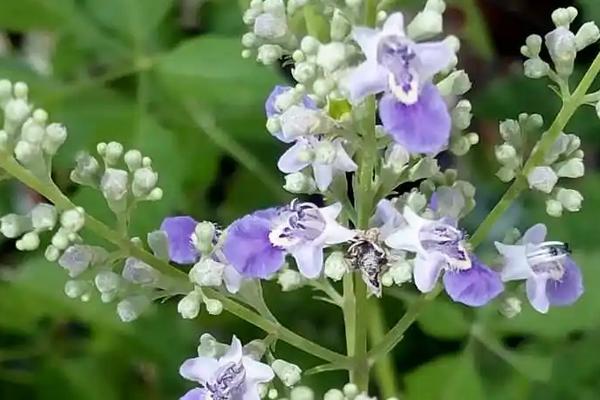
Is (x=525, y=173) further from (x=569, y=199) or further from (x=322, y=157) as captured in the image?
(x=322, y=157)

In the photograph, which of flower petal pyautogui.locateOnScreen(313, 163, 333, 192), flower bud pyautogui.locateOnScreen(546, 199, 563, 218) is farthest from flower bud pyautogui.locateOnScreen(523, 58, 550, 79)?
flower petal pyautogui.locateOnScreen(313, 163, 333, 192)

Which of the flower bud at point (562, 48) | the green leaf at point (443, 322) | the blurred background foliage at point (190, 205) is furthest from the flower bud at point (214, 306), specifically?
the green leaf at point (443, 322)

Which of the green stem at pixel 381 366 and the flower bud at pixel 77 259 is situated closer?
the flower bud at pixel 77 259

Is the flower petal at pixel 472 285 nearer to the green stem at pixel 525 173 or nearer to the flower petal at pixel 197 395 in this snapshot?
the green stem at pixel 525 173

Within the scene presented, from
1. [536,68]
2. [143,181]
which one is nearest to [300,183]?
[143,181]

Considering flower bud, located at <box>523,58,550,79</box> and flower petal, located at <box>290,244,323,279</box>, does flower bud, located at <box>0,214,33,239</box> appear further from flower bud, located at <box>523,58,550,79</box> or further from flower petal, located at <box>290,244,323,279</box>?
flower bud, located at <box>523,58,550,79</box>
